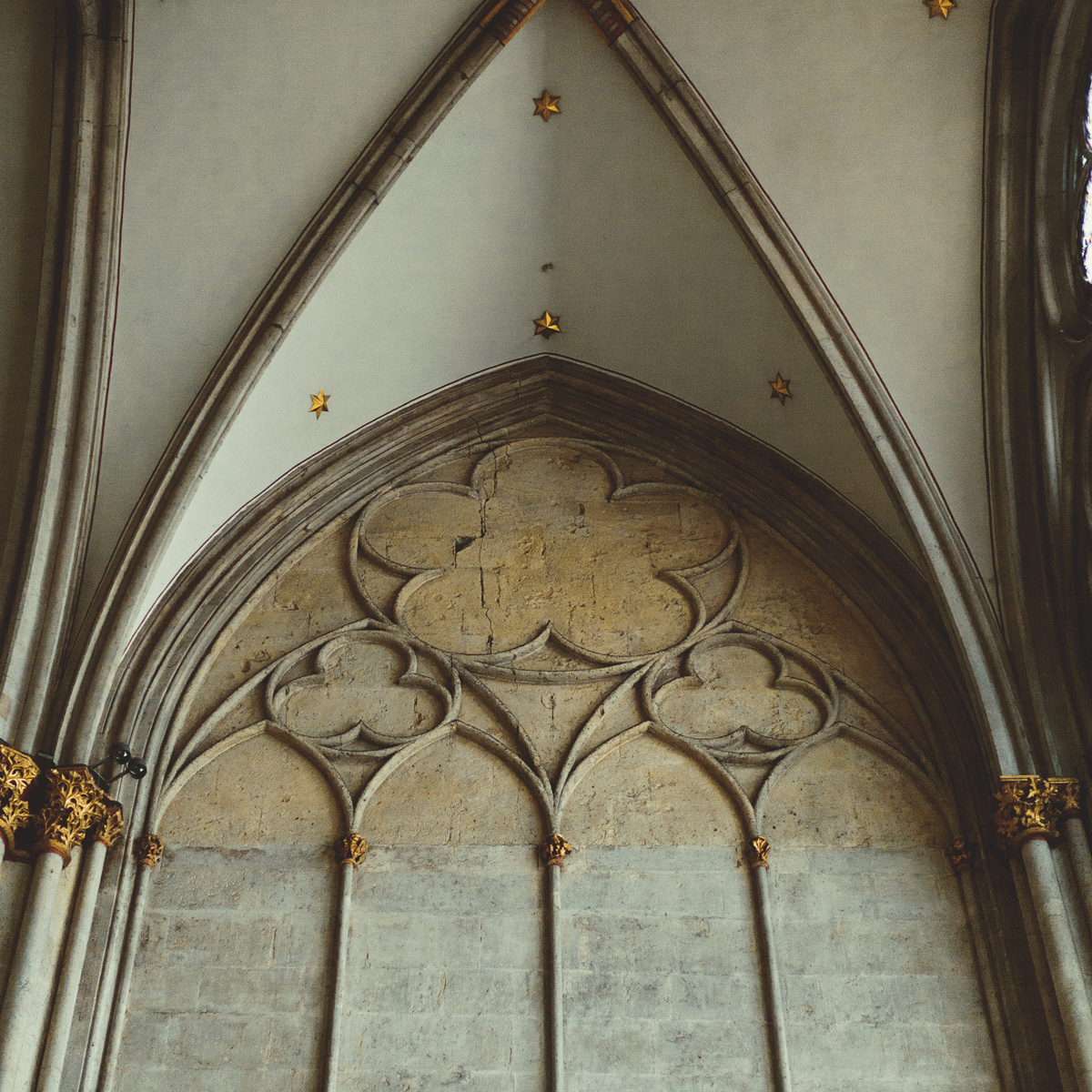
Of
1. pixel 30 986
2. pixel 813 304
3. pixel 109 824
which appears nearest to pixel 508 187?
pixel 813 304

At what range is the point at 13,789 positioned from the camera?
27.4ft

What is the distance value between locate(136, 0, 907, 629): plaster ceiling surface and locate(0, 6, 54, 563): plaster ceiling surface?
1365mm

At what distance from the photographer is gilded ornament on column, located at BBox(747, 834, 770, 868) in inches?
362

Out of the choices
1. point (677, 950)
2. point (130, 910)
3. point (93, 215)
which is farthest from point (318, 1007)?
point (93, 215)

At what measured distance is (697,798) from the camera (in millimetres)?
9578

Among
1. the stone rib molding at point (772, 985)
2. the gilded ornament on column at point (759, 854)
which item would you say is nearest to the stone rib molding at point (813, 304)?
the gilded ornament on column at point (759, 854)

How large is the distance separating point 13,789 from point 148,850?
3.32ft

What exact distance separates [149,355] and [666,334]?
3882 millimetres

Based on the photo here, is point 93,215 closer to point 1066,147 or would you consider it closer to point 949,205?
point 949,205

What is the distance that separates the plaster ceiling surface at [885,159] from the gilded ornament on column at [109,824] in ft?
19.1

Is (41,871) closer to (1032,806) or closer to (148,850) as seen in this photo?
(148,850)

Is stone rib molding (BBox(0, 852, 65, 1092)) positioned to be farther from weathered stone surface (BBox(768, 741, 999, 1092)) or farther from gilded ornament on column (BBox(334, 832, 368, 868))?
weathered stone surface (BBox(768, 741, 999, 1092))

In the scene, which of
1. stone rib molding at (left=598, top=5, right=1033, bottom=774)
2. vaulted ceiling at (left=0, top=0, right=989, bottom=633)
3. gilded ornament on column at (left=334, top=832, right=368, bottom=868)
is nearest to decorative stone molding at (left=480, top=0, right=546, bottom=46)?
vaulted ceiling at (left=0, top=0, right=989, bottom=633)

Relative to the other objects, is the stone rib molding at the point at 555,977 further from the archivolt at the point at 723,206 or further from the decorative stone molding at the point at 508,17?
the decorative stone molding at the point at 508,17
